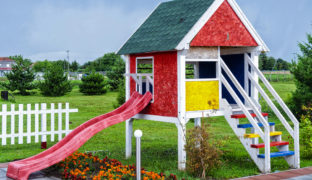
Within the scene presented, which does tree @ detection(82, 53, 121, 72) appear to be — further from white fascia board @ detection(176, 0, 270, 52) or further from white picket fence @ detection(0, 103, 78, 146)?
white fascia board @ detection(176, 0, 270, 52)

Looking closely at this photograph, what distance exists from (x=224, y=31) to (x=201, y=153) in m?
3.44

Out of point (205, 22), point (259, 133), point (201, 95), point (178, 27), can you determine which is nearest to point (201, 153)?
point (259, 133)

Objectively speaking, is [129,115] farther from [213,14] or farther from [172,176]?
[213,14]

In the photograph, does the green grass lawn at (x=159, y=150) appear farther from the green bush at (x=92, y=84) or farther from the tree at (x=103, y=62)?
the tree at (x=103, y=62)

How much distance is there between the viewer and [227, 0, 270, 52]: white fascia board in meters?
10.8

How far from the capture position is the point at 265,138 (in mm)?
9562

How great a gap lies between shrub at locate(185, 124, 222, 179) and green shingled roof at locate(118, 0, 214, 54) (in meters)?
2.15

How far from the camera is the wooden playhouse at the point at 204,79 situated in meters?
9.84

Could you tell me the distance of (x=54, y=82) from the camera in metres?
36.5

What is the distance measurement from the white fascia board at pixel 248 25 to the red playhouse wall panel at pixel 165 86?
2.13m

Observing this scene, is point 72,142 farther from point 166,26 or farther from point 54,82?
point 54,82

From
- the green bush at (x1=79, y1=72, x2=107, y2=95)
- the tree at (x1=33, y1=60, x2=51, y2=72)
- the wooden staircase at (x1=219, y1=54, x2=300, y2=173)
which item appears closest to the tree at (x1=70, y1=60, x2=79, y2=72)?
the tree at (x1=33, y1=60, x2=51, y2=72)

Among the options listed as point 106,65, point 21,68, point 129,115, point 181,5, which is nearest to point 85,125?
point 129,115

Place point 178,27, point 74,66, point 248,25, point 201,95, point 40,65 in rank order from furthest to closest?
1. point 40,65
2. point 74,66
3. point 248,25
4. point 178,27
5. point 201,95
